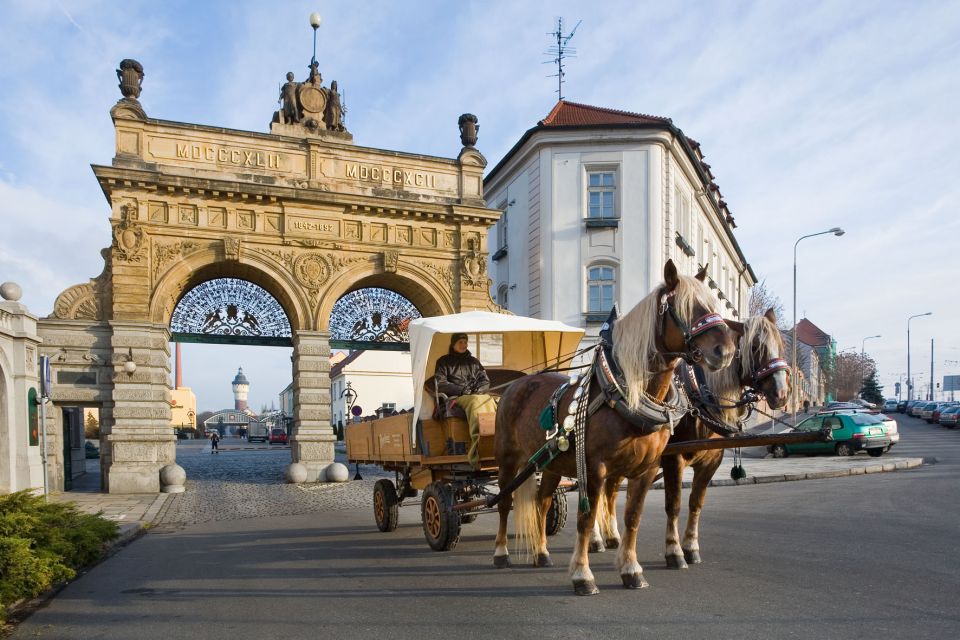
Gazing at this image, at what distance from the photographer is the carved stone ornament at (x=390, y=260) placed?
1953 cm

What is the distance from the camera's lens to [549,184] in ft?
77.7

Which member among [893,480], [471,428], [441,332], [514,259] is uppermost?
[514,259]

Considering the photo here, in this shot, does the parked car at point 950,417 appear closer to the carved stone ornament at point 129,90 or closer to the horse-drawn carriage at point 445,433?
the horse-drawn carriage at point 445,433

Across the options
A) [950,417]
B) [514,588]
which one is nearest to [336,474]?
[514,588]

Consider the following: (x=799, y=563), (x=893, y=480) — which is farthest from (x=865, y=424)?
(x=799, y=563)

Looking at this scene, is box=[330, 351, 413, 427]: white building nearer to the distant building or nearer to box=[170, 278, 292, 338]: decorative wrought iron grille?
box=[170, 278, 292, 338]: decorative wrought iron grille

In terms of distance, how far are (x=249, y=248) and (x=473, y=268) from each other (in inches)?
227

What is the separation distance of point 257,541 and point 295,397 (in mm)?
9673

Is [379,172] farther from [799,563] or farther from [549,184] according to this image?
[799,563]

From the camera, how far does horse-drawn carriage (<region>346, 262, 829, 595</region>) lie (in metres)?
5.75

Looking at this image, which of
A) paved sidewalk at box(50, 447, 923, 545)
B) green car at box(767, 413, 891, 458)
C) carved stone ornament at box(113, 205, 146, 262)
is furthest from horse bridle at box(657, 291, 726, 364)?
green car at box(767, 413, 891, 458)

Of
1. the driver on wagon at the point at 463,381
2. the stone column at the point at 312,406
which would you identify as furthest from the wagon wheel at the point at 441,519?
the stone column at the point at 312,406

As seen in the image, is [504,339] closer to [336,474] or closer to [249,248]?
[336,474]

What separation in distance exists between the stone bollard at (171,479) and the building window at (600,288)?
12.5m
